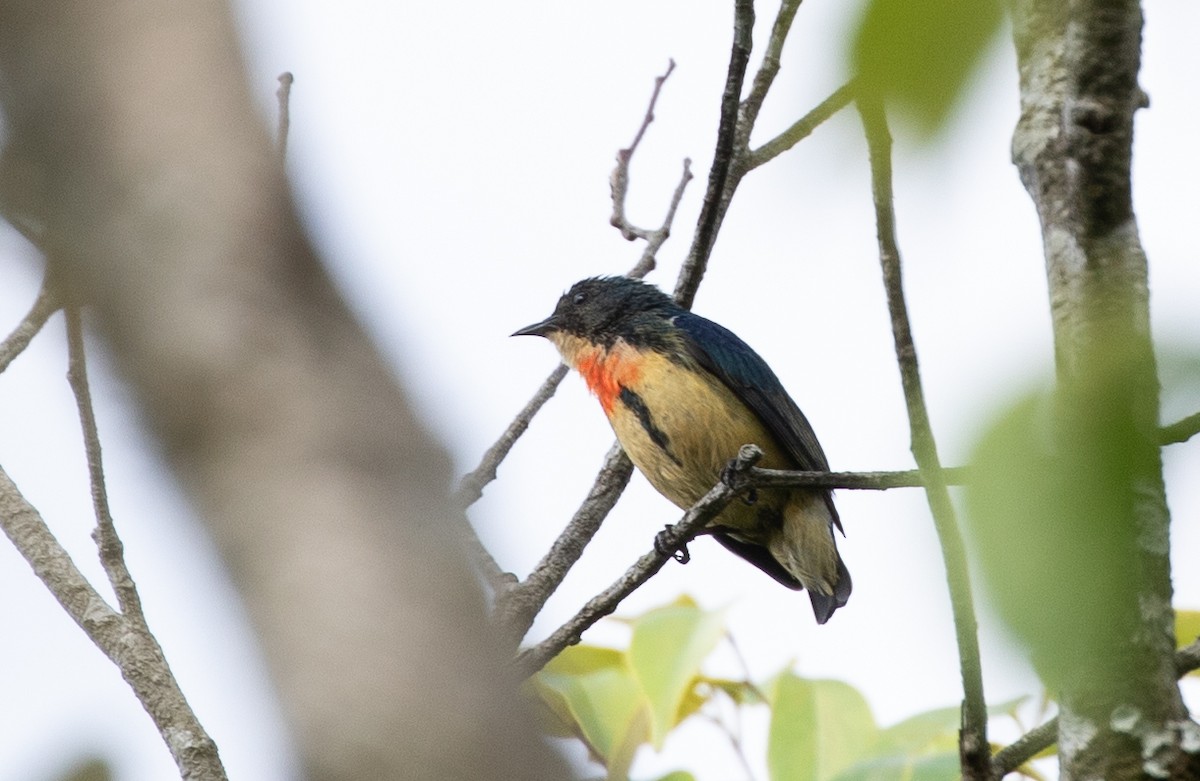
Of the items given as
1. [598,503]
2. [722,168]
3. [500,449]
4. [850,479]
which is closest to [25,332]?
[500,449]

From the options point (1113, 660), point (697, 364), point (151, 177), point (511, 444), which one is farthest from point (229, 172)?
point (697, 364)

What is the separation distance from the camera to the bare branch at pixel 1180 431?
114 centimetres

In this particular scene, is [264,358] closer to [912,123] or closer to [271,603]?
[271,603]

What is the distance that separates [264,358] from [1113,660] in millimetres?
886

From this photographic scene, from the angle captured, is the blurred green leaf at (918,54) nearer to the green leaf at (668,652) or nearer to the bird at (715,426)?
the green leaf at (668,652)

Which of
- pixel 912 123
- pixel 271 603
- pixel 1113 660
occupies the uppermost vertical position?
pixel 912 123

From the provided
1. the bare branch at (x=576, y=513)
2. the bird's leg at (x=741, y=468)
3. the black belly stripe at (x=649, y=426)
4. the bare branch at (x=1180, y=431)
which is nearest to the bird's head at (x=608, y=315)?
the black belly stripe at (x=649, y=426)

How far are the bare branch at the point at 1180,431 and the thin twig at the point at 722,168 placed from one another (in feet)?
7.01

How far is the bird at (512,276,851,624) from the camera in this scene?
18.5 ft

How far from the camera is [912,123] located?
90cm

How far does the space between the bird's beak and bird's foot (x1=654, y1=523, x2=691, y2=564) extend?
5.22 feet

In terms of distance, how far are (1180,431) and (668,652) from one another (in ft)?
9.78

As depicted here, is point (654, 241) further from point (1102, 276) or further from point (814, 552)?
point (1102, 276)

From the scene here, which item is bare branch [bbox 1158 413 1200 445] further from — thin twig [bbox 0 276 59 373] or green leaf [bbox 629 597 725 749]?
Answer: thin twig [bbox 0 276 59 373]
